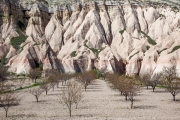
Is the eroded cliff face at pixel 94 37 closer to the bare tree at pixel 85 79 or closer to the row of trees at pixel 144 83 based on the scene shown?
the row of trees at pixel 144 83

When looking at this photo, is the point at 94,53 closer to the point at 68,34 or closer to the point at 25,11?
the point at 68,34

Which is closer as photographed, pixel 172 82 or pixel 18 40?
pixel 172 82

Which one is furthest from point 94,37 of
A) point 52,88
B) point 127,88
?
point 127,88

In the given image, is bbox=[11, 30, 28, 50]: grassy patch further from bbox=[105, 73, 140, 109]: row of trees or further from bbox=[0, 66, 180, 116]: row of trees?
bbox=[105, 73, 140, 109]: row of trees

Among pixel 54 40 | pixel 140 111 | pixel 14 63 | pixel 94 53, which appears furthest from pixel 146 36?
pixel 140 111

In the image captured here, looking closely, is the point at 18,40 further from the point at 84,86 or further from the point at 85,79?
the point at 84,86

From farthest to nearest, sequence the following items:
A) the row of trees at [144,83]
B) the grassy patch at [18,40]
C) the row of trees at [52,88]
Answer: the grassy patch at [18,40], the row of trees at [144,83], the row of trees at [52,88]

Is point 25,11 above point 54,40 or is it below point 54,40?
above

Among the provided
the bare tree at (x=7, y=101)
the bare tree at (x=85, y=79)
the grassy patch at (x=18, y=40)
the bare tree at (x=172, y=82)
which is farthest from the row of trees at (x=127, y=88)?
the grassy patch at (x=18, y=40)
